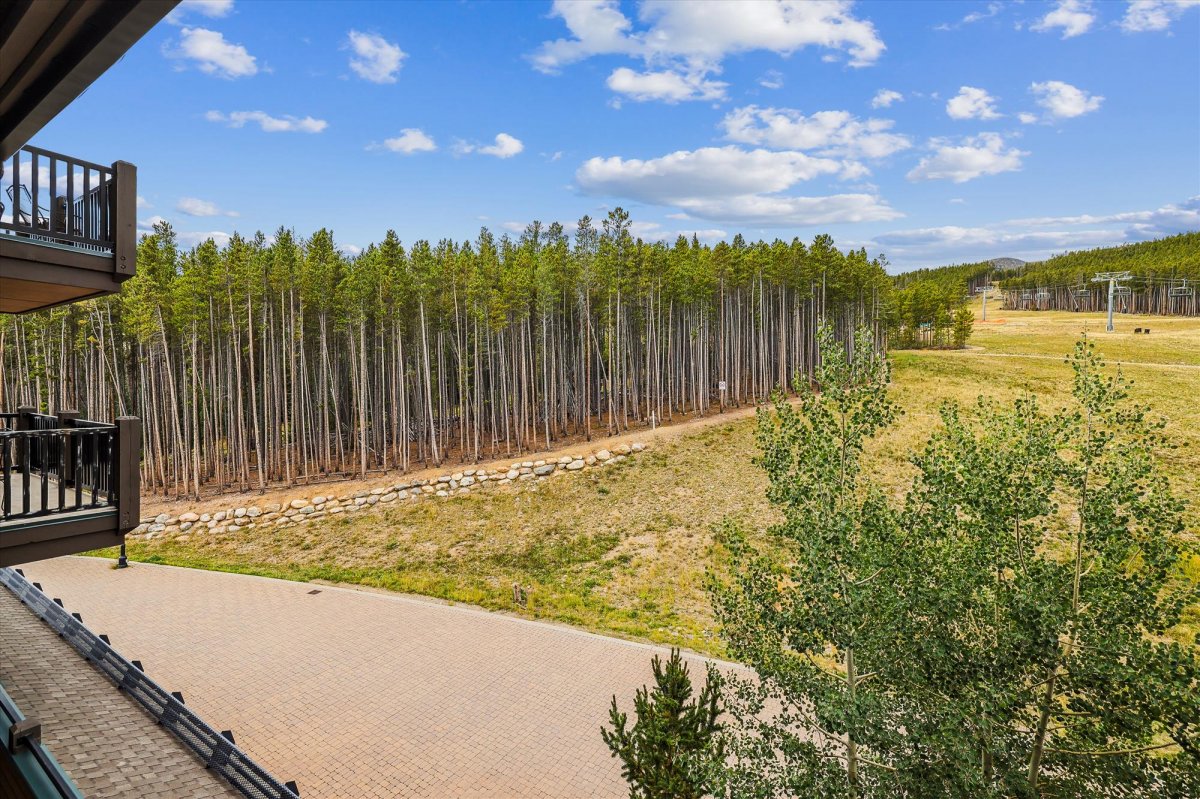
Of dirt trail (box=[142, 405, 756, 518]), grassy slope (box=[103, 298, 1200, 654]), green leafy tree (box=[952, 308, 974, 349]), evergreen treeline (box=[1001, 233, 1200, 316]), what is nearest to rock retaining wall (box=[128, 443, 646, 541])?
dirt trail (box=[142, 405, 756, 518])

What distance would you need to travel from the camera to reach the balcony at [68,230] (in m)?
4.61

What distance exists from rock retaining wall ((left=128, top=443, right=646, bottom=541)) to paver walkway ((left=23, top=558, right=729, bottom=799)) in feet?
18.3

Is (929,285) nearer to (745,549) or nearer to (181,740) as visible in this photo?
(745,549)

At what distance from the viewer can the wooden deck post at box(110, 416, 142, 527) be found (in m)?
4.95

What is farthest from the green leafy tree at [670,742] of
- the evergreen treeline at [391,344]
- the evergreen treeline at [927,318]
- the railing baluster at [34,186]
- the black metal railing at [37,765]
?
the evergreen treeline at [927,318]

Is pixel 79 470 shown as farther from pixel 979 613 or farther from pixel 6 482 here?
pixel 979 613

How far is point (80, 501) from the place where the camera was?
16.6 ft

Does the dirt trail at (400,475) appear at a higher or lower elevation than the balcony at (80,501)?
lower

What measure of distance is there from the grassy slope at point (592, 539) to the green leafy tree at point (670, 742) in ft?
19.5

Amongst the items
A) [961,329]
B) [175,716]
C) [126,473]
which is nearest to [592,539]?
[175,716]

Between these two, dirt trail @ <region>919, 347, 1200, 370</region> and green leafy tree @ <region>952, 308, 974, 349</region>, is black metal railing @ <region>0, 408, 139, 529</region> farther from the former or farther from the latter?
green leafy tree @ <region>952, 308, 974, 349</region>

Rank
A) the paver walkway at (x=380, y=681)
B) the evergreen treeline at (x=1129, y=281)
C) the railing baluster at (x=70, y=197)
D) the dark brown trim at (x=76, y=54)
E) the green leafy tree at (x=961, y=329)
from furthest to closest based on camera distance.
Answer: the evergreen treeline at (x=1129, y=281)
the green leafy tree at (x=961, y=329)
the paver walkway at (x=380, y=681)
the railing baluster at (x=70, y=197)
the dark brown trim at (x=76, y=54)

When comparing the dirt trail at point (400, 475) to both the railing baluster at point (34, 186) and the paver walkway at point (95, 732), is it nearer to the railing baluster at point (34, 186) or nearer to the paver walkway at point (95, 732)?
the paver walkway at point (95, 732)

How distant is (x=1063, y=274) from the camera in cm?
8494
